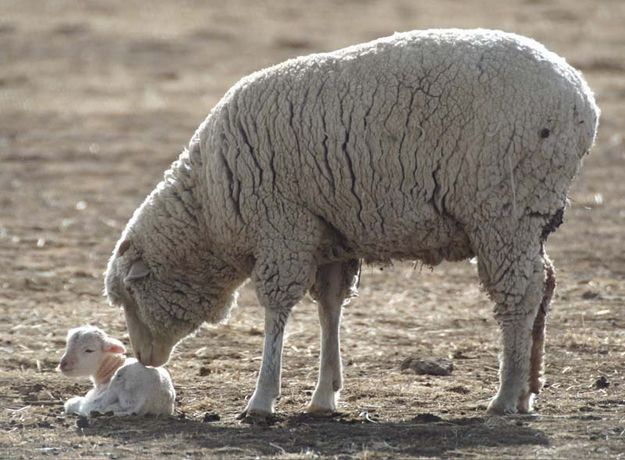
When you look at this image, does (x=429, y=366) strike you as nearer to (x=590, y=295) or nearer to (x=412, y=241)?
(x=412, y=241)

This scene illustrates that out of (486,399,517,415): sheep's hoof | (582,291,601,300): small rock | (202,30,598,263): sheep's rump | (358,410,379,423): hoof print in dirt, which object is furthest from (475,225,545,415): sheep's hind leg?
(582,291,601,300): small rock

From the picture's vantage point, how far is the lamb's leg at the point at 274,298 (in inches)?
323

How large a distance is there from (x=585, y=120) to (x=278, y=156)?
1.69 metres

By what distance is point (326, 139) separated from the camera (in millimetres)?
8148

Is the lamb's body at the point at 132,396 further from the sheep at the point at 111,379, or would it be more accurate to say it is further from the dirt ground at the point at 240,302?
the dirt ground at the point at 240,302

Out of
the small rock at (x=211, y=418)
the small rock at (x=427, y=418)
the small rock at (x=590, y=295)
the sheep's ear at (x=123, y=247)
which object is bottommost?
the small rock at (x=211, y=418)

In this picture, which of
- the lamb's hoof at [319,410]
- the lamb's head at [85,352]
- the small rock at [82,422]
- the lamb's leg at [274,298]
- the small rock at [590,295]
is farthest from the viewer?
the small rock at [590,295]

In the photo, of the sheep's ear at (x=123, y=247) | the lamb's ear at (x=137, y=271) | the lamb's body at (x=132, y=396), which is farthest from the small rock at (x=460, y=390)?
the sheep's ear at (x=123, y=247)

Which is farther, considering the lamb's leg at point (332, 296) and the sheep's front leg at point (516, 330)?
the lamb's leg at point (332, 296)

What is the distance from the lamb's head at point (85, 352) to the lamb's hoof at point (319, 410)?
3.79ft

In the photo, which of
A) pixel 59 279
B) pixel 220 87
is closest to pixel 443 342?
pixel 59 279

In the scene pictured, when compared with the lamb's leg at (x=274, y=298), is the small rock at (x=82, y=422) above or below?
below

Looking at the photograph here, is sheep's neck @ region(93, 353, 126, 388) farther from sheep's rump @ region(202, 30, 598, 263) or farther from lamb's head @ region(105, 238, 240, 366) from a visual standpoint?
sheep's rump @ region(202, 30, 598, 263)

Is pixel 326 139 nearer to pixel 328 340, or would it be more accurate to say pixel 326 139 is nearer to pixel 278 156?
pixel 278 156
